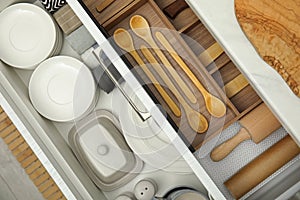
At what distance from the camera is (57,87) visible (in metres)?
1.47

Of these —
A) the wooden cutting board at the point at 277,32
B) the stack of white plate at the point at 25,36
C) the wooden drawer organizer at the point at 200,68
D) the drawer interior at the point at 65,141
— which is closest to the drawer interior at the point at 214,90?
the wooden drawer organizer at the point at 200,68

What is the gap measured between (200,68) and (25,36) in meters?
0.59

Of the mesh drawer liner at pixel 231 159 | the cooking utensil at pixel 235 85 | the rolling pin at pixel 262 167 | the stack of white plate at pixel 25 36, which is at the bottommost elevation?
the rolling pin at pixel 262 167

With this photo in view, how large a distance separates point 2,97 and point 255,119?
1.99 ft

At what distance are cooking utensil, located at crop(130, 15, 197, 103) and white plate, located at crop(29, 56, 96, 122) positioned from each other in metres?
0.29

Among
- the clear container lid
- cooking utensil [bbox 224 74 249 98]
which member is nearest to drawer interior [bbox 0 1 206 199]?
the clear container lid

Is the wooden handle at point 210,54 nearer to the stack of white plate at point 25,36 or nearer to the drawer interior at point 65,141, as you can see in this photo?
the drawer interior at point 65,141

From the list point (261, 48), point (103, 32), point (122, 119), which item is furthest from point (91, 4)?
point (261, 48)

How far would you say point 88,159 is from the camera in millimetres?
1458

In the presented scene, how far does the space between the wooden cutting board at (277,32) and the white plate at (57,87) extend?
1.82ft

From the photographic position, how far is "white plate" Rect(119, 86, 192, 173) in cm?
131

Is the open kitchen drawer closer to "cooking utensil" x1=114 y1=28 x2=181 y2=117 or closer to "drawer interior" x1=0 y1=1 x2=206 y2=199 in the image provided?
"cooking utensil" x1=114 y1=28 x2=181 y2=117

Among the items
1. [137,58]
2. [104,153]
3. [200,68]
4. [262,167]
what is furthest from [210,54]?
[104,153]

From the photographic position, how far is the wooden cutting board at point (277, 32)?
0.99 meters
